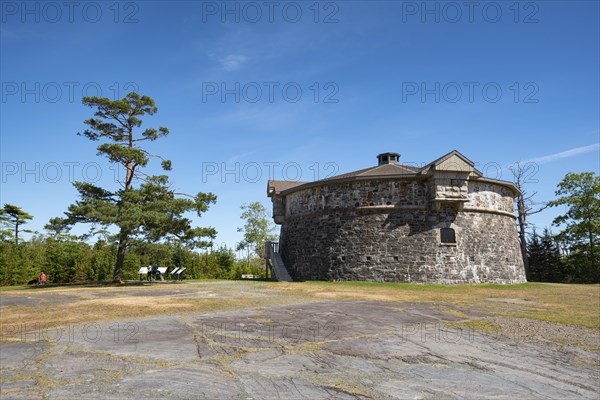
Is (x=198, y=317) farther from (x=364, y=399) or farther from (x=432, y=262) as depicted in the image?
(x=432, y=262)

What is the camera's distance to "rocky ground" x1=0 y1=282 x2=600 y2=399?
157 inches

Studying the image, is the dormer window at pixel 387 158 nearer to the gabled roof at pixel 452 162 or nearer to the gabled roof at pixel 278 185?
the gabled roof at pixel 278 185

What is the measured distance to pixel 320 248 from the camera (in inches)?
961

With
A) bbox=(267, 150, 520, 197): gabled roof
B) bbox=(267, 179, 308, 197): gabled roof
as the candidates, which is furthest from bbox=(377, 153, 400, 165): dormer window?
bbox=(267, 179, 308, 197): gabled roof

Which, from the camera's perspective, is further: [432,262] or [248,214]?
[248,214]

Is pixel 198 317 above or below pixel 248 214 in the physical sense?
below

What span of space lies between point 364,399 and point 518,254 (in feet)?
84.6

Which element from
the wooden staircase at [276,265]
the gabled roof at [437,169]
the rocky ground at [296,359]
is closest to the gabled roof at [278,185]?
the wooden staircase at [276,265]

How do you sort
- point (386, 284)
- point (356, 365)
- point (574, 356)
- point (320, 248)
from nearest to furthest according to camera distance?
point (356, 365)
point (574, 356)
point (386, 284)
point (320, 248)

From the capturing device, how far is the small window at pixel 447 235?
2252 cm

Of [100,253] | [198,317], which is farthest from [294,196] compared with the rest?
[198,317]

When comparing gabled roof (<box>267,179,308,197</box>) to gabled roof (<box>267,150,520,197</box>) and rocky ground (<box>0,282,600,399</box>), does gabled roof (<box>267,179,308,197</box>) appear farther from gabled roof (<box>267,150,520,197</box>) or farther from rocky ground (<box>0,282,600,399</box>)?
rocky ground (<box>0,282,600,399</box>)

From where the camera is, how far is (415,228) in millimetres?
22469

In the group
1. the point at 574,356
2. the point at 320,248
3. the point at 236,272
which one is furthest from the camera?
the point at 236,272
